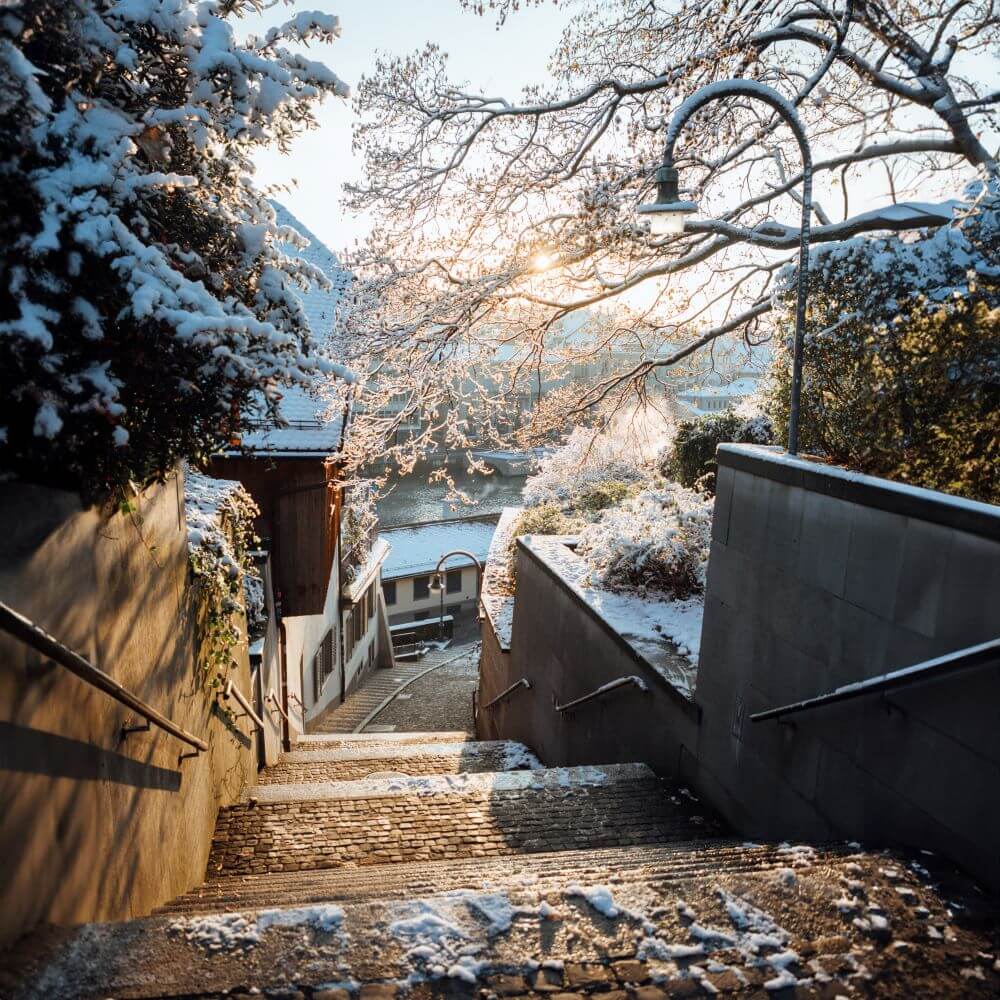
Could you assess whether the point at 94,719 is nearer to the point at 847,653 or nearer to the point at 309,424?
the point at 847,653

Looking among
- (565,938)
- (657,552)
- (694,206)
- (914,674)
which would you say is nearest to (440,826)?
(565,938)

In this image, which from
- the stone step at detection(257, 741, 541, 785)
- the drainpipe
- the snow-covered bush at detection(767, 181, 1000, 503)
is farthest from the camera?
the drainpipe

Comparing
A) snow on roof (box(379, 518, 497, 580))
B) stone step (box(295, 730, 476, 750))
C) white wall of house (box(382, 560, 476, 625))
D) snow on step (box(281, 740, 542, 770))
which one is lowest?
white wall of house (box(382, 560, 476, 625))

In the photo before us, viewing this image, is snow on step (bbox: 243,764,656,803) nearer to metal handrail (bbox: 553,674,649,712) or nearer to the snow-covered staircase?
metal handrail (bbox: 553,674,649,712)

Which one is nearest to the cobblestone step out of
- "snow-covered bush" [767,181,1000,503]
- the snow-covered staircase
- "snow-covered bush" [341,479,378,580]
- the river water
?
the snow-covered staircase

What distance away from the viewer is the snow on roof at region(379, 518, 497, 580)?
1201 inches

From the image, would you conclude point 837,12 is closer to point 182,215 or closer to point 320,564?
point 182,215

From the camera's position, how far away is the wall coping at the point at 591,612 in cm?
542

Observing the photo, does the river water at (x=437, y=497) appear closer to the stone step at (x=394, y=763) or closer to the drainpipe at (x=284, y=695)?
the drainpipe at (x=284, y=695)

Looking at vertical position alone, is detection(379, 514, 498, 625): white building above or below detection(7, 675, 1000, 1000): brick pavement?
below

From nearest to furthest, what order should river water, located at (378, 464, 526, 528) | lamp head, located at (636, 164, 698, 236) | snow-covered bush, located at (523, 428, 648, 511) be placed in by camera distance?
lamp head, located at (636, 164, 698, 236), snow-covered bush, located at (523, 428, 648, 511), river water, located at (378, 464, 526, 528)

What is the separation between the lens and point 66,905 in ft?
8.38

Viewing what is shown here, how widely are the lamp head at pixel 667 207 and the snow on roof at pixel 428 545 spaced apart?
2615 cm

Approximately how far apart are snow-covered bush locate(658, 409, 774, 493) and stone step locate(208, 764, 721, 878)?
6.71 meters
